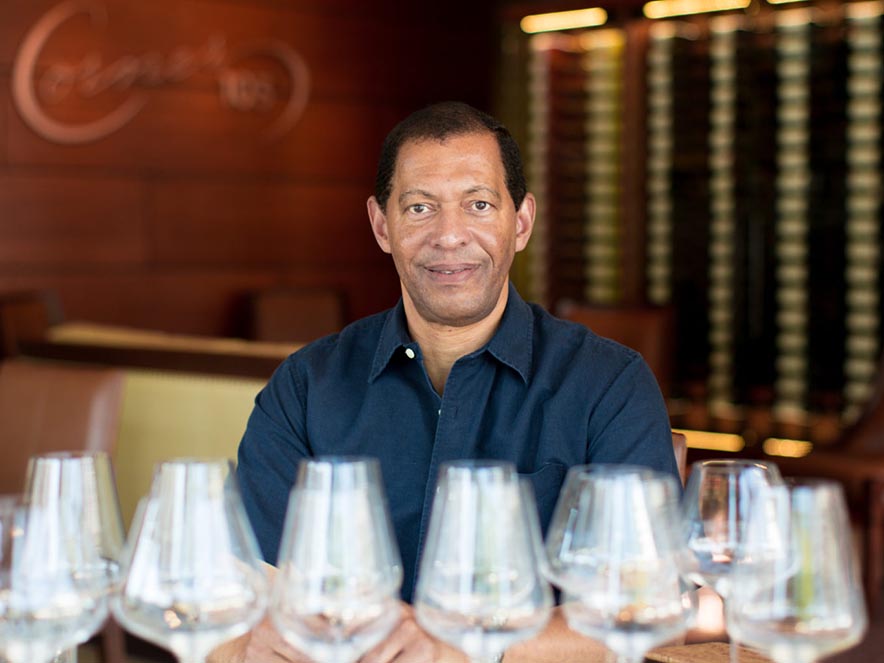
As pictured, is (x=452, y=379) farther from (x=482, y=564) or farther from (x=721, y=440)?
(x=721, y=440)

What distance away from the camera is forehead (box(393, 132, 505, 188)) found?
5.54ft

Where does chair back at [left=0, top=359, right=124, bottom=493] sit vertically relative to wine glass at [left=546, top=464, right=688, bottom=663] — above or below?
below

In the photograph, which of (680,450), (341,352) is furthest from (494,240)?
(680,450)

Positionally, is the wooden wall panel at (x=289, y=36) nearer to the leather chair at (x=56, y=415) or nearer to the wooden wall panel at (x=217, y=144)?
the wooden wall panel at (x=217, y=144)

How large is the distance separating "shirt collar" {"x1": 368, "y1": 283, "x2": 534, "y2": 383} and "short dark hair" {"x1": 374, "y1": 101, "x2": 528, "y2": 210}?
0.15m

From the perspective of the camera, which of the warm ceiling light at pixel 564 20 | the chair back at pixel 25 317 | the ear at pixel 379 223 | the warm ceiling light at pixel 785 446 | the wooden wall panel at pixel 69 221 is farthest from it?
the warm ceiling light at pixel 564 20

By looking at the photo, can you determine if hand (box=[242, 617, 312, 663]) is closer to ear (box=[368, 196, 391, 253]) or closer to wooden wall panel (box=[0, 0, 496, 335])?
ear (box=[368, 196, 391, 253])

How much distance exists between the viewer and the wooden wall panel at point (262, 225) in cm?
655

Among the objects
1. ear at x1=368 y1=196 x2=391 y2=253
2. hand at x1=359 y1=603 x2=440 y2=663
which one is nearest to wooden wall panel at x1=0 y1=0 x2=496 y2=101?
ear at x1=368 y1=196 x2=391 y2=253

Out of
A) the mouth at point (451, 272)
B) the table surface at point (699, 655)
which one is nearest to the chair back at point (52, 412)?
the mouth at point (451, 272)

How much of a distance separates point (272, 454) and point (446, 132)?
469 millimetres

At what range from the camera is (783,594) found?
38.8 inches

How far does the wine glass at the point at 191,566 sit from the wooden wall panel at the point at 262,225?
561 cm

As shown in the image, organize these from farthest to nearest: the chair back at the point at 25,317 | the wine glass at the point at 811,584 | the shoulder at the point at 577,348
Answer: the chair back at the point at 25,317
the shoulder at the point at 577,348
the wine glass at the point at 811,584
